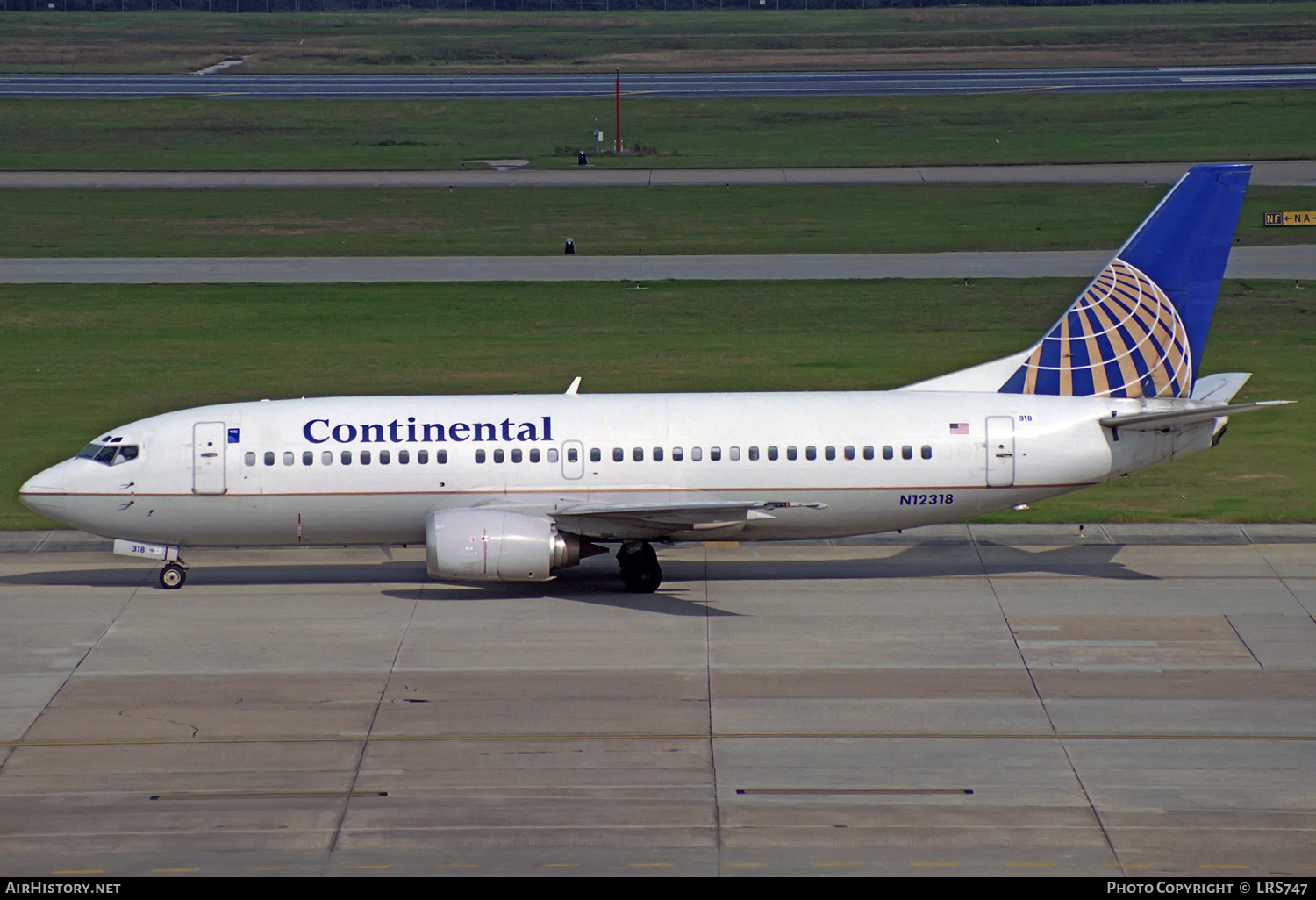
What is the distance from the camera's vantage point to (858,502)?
30.5 meters

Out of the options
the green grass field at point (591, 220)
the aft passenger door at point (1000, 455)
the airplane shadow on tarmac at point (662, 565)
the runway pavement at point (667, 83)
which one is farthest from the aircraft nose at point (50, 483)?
the runway pavement at point (667, 83)

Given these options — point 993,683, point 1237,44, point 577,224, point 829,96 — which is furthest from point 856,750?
point 1237,44

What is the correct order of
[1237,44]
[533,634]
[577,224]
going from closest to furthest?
[533,634] < [577,224] < [1237,44]

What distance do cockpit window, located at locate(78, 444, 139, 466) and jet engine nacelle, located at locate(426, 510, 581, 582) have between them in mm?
6439

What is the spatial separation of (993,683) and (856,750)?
3865 mm

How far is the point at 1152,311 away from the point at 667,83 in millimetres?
105208

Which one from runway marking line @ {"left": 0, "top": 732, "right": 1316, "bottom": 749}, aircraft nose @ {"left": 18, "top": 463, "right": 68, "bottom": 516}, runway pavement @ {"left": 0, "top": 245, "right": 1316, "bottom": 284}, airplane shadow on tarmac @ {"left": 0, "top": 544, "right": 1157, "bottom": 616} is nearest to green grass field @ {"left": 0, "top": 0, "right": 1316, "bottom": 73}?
runway pavement @ {"left": 0, "top": 245, "right": 1316, "bottom": 284}

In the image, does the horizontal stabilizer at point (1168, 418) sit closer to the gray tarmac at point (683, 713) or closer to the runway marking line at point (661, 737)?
the gray tarmac at point (683, 713)

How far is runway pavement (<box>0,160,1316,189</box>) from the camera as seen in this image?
85438mm

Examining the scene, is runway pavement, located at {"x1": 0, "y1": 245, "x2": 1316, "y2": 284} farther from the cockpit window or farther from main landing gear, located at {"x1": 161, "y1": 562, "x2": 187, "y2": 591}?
the cockpit window

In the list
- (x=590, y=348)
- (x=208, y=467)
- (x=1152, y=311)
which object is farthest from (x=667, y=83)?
(x=208, y=467)

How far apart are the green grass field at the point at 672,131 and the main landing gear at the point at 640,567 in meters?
65.0

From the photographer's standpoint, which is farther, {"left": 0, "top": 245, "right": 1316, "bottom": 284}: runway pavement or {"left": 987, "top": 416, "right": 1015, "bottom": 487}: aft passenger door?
{"left": 0, "top": 245, "right": 1316, "bottom": 284}: runway pavement

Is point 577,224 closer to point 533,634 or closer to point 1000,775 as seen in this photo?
point 533,634
